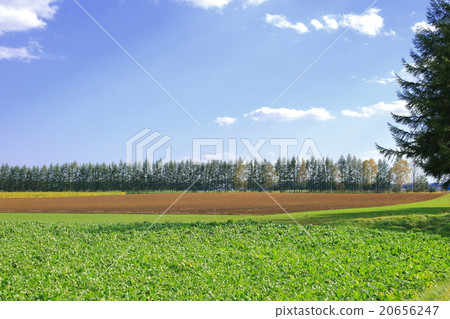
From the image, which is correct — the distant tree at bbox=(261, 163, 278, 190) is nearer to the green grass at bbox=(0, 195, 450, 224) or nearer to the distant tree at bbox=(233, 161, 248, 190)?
the distant tree at bbox=(233, 161, 248, 190)

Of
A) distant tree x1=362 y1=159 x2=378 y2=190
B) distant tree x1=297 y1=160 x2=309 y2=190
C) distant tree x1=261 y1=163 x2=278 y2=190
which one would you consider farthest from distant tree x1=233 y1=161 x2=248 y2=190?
distant tree x1=362 y1=159 x2=378 y2=190

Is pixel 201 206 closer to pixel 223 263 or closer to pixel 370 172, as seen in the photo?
pixel 223 263

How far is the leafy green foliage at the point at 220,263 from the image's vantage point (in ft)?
25.7

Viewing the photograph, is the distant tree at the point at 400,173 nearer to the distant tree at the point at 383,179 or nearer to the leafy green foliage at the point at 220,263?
the distant tree at the point at 383,179

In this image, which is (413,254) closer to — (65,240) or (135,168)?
(65,240)

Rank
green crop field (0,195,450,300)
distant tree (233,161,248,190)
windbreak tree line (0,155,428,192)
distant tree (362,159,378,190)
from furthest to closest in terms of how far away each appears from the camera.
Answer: distant tree (362,159,378,190) → windbreak tree line (0,155,428,192) → distant tree (233,161,248,190) → green crop field (0,195,450,300)

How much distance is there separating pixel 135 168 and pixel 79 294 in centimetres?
6633

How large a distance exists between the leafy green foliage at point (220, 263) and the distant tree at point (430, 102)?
30.5ft

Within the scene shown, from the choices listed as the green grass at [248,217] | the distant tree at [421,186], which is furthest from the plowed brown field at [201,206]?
the distant tree at [421,186]

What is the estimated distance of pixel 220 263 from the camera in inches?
397

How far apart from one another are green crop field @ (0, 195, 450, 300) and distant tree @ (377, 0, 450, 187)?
764cm

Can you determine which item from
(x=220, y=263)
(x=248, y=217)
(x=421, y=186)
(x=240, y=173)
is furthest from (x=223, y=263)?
(x=421, y=186)

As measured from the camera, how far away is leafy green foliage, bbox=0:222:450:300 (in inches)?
309

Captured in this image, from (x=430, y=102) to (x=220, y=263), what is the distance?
63.6ft
